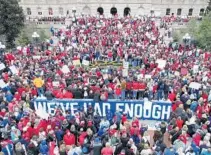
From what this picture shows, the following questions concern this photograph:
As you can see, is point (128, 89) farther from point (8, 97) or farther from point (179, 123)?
point (8, 97)

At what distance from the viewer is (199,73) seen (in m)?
22.5

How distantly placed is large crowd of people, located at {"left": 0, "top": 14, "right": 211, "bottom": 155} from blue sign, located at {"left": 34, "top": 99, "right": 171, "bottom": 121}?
352 mm

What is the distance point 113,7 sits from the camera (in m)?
57.6

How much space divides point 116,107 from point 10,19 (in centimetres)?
2756

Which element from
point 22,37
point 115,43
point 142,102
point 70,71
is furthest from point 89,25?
point 142,102

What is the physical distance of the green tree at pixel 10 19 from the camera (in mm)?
40812

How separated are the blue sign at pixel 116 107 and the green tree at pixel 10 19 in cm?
2538

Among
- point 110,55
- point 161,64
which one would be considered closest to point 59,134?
point 161,64

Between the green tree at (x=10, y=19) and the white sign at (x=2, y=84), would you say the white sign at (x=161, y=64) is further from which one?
the green tree at (x=10, y=19)

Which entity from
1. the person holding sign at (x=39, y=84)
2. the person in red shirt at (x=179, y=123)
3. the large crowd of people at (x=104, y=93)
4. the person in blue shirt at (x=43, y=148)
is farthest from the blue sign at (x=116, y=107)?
the person in blue shirt at (x=43, y=148)

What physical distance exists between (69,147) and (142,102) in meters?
5.33

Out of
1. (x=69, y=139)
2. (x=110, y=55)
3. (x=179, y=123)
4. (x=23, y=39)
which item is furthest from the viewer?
(x=23, y=39)

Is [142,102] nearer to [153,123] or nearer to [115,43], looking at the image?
[153,123]

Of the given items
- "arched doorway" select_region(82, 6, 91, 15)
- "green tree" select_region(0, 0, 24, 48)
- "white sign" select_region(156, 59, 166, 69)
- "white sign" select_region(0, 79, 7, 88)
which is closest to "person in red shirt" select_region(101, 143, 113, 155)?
"white sign" select_region(0, 79, 7, 88)
